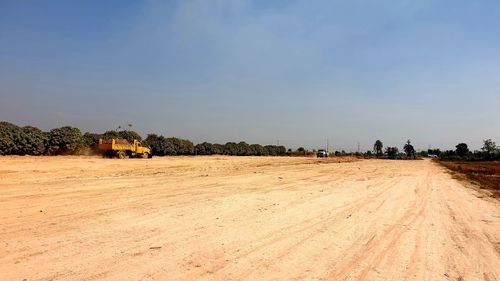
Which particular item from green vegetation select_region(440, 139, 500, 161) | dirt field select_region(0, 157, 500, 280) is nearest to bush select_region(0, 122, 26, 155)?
dirt field select_region(0, 157, 500, 280)

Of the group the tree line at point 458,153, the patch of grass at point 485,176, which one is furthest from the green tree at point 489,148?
the patch of grass at point 485,176

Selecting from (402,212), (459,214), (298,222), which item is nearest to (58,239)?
(298,222)

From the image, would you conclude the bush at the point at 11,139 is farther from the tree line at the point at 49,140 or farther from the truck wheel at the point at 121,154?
the truck wheel at the point at 121,154

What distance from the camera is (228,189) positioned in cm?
1441

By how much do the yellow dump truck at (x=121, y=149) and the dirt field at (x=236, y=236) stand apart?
66.3 feet

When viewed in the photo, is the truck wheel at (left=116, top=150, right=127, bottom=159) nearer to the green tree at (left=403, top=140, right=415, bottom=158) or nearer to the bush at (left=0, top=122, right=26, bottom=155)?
the bush at (left=0, top=122, right=26, bottom=155)

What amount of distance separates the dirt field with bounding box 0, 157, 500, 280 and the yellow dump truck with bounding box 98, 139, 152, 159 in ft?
66.3

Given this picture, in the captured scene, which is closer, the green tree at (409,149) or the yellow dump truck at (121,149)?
the yellow dump truck at (121,149)

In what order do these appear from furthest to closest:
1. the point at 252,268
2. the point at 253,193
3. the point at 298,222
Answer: the point at 253,193, the point at 298,222, the point at 252,268

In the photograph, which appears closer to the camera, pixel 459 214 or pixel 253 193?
pixel 459 214

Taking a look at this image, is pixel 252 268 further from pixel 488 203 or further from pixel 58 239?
pixel 488 203

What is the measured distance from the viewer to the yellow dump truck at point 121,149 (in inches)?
1296

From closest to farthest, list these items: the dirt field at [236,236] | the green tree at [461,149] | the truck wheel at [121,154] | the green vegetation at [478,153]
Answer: the dirt field at [236,236] → the truck wheel at [121,154] → the green vegetation at [478,153] → the green tree at [461,149]

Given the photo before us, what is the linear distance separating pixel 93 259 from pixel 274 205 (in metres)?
6.07
